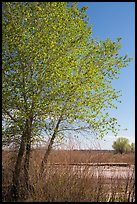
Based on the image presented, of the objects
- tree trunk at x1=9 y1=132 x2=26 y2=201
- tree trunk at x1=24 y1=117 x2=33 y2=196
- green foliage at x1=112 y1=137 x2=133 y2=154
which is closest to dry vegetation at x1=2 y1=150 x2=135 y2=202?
tree trunk at x1=24 y1=117 x2=33 y2=196

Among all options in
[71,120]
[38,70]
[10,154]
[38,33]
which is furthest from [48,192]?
[38,33]

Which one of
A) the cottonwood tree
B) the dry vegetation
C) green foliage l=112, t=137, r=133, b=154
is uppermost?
the cottonwood tree

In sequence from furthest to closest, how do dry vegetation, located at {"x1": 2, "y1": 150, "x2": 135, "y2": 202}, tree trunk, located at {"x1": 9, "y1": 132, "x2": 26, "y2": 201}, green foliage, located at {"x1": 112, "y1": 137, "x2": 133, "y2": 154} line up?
green foliage, located at {"x1": 112, "y1": 137, "x2": 133, "y2": 154} < tree trunk, located at {"x1": 9, "y1": 132, "x2": 26, "y2": 201} < dry vegetation, located at {"x1": 2, "y1": 150, "x2": 135, "y2": 202}

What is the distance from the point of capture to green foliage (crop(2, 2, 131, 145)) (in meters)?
9.42

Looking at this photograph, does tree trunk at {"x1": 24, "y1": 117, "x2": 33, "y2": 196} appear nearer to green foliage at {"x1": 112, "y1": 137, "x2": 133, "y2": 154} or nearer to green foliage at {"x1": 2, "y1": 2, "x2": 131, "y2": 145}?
green foliage at {"x1": 2, "y1": 2, "x2": 131, "y2": 145}

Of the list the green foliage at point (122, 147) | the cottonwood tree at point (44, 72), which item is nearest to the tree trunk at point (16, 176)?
the cottonwood tree at point (44, 72)

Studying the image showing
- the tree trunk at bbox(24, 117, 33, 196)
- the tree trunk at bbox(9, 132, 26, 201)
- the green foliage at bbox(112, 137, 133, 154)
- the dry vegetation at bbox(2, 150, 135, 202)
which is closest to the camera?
the dry vegetation at bbox(2, 150, 135, 202)

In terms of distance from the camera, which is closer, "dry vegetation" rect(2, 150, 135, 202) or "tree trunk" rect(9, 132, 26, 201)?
"dry vegetation" rect(2, 150, 135, 202)

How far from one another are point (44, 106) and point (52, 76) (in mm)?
859

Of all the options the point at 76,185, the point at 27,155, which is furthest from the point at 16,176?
the point at 76,185

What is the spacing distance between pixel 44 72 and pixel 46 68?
143 mm

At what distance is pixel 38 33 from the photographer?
368 inches

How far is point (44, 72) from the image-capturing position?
31.6 ft

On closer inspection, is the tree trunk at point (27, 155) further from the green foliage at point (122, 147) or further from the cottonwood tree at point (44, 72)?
the green foliage at point (122, 147)
